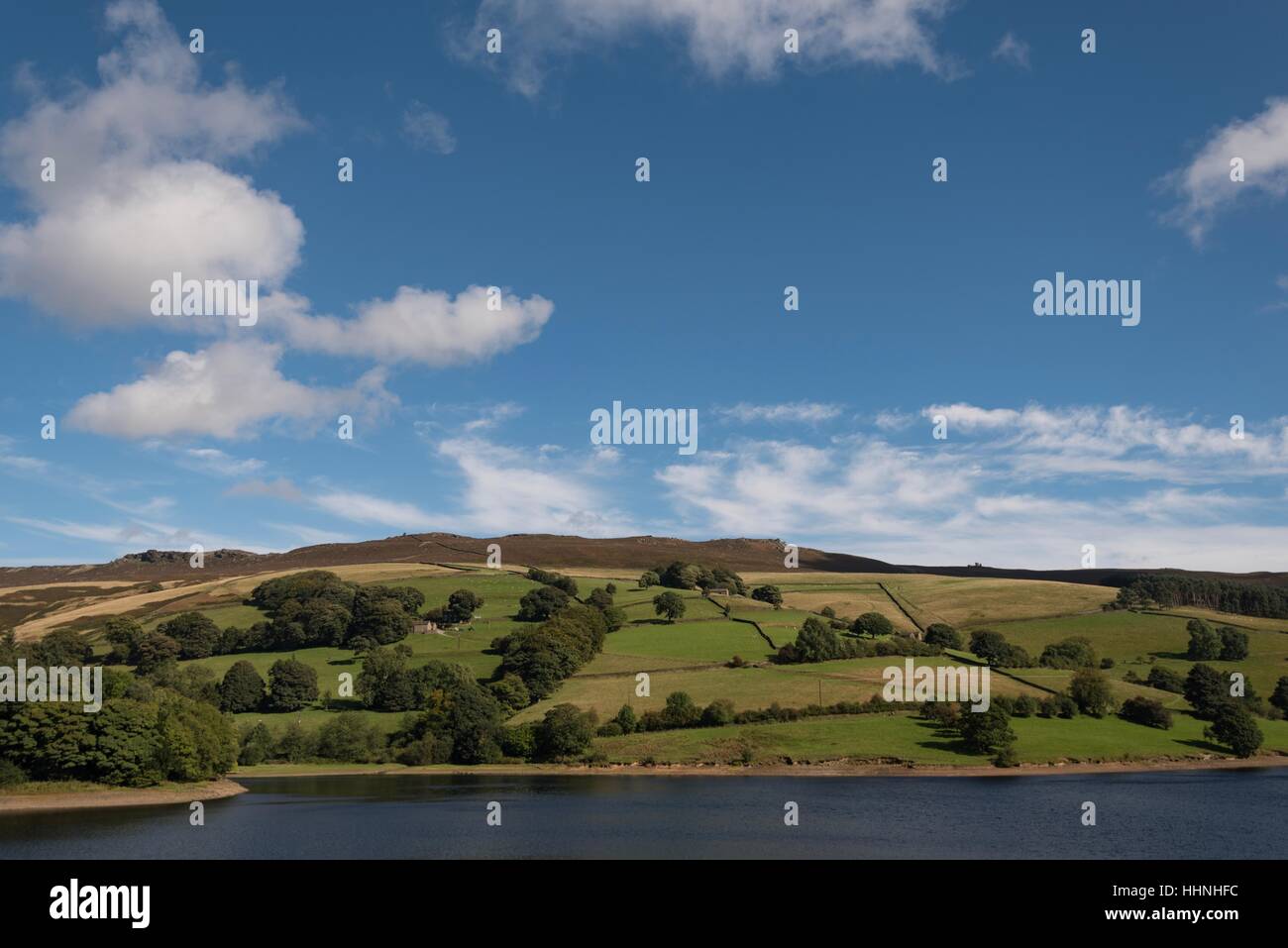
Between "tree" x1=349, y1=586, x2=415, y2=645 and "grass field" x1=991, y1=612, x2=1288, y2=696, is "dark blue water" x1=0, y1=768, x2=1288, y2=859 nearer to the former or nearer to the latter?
"grass field" x1=991, y1=612, x2=1288, y2=696

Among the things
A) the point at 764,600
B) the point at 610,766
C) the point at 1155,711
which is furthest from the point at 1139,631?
the point at 610,766

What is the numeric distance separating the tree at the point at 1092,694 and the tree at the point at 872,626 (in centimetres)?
3713

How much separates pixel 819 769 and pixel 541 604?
74542 millimetres

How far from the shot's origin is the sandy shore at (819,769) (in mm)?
97438

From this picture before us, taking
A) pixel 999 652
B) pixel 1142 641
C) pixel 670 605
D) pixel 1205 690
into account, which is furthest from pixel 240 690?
pixel 1142 641

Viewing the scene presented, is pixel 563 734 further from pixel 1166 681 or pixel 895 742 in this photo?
pixel 1166 681

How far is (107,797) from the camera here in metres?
83.4

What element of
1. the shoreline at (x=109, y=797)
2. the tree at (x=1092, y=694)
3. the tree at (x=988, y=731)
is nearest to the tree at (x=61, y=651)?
the shoreline at (x=109, y=797)

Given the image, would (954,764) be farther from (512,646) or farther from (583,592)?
(583,592)

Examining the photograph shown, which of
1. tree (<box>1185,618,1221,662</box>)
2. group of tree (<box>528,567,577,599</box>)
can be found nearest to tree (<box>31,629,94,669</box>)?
group of tree (<box>528,567,577,599</box>)

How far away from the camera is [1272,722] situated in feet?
391

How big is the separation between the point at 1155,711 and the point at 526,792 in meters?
82.6

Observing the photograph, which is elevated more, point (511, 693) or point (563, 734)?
point (511, 693)

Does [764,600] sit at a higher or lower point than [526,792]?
higher
